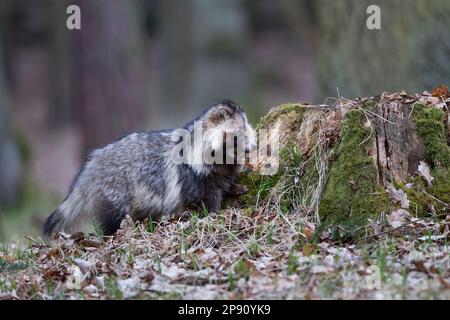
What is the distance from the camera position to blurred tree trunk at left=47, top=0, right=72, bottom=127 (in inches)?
1026


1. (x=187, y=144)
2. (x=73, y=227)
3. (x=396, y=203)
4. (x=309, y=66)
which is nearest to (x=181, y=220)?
(x=187, y=144)

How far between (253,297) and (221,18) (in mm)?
16486

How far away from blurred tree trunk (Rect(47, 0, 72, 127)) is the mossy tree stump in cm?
1827

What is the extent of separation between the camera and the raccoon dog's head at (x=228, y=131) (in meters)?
8.33

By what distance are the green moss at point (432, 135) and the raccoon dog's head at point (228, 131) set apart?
1.61 metres

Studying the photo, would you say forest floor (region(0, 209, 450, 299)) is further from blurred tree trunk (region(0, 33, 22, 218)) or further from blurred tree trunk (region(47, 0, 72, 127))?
blurred tree trunk (region(47, 0, 72, 127))

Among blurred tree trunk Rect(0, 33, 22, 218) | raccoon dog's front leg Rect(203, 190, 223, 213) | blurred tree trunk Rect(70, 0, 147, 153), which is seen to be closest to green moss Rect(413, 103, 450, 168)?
raccoon dog's front leg Rect(203, 190, 223, 213)

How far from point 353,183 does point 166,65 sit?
16981 millimetres

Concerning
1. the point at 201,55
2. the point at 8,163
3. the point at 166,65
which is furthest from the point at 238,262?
the point at 166,65

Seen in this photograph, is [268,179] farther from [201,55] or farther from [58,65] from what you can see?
[58,65]

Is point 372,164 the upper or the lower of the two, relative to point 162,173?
upper

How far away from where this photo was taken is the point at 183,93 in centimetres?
2392

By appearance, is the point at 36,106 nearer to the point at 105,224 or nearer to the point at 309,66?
the point at 309,66

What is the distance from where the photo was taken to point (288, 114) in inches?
343
